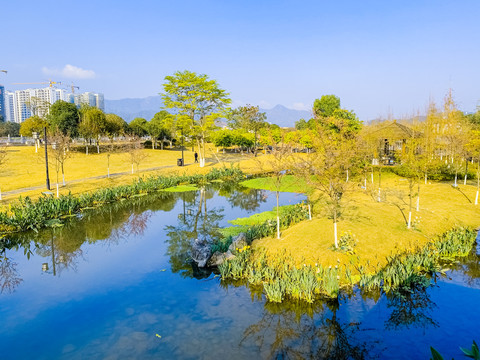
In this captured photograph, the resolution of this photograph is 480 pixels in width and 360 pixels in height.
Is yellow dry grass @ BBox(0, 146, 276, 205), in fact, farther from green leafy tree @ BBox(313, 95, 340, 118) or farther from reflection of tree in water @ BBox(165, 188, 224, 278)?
green leafy tree @ BBox(313, 95, 340, 118)

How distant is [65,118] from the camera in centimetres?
5591

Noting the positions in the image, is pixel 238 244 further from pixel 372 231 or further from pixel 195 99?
pixel 195 99

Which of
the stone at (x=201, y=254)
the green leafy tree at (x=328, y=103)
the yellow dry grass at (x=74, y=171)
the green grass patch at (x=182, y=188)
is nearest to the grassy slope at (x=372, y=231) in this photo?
the stone at (x=201, y=254)

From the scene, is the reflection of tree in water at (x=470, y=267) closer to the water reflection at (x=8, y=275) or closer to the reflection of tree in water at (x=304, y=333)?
the reflection of tree in water at (x=304, y=333)

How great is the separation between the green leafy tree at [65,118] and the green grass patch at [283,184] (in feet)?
117

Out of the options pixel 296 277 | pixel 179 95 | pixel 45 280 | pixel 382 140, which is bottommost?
pixel 45 280

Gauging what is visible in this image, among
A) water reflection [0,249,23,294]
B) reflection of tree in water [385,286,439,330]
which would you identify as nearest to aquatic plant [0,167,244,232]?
water reflection [0,249,23,294]

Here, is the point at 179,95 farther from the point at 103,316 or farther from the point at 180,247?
the point at 103,316

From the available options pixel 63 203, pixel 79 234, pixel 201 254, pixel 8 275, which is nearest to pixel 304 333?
pixel 201 254

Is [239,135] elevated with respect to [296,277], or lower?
elevated

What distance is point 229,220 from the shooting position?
21.9 meters

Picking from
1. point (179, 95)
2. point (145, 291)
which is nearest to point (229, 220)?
point (145, 291)

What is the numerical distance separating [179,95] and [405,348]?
4158 centimetres

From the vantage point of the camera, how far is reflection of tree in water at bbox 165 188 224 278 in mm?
14773
